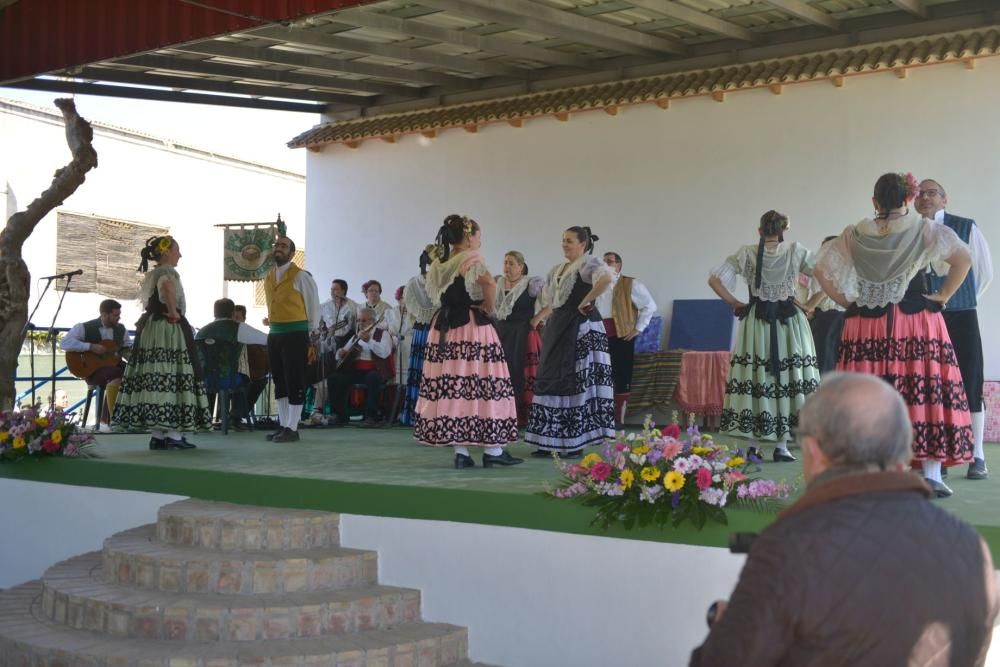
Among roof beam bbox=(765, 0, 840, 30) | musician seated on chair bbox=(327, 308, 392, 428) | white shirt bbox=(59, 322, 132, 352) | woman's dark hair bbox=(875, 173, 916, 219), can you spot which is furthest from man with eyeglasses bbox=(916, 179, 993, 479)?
white shirt bbox=(59, 322, 132, 352)

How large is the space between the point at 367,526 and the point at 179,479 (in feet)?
4.49

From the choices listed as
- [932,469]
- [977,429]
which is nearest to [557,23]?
[977,429]

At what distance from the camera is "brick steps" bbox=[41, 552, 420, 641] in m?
4.63

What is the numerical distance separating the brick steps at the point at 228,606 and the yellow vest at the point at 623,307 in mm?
4470

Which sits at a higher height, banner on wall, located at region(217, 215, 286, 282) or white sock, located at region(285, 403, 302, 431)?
banner on wall, located at region(217, 215, 286, 282)

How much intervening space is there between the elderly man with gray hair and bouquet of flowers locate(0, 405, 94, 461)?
5.74 meters

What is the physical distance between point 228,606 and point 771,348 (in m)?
3.59

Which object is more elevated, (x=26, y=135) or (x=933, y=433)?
(x=26, y=135)

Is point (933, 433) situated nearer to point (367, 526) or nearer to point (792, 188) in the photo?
point (367, 526)

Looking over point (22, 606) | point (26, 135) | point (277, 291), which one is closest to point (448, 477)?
point (22, 606)

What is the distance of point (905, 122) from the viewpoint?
915cm

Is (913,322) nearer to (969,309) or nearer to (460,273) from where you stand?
(969,309)

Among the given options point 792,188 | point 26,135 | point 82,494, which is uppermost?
point 26,135

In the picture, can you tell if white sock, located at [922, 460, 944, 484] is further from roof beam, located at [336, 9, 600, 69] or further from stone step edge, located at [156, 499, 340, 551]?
roof beam, located at [336, 9, 600, 69]
